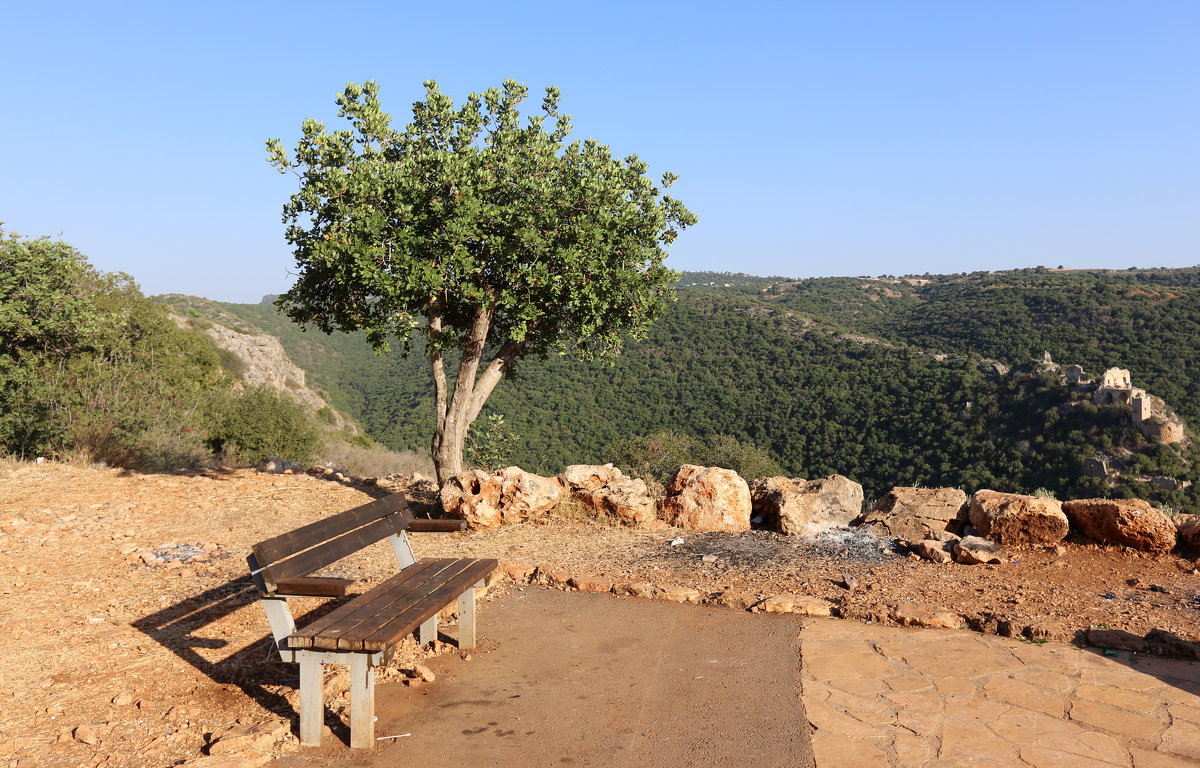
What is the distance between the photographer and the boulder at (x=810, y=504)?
8.26 meters

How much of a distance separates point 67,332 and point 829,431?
2180cm

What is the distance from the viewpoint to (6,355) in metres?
11.6

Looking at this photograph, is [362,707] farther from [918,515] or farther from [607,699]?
[918,515]

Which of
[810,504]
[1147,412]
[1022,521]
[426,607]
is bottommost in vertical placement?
[1147,412]

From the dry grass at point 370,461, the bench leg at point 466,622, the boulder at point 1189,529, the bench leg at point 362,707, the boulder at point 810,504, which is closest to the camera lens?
the bench leg at point 362,707

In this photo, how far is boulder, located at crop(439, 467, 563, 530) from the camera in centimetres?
828

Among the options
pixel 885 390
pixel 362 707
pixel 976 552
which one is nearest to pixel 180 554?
pixel 362 707

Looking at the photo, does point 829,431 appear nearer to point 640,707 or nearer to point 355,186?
point 355,186

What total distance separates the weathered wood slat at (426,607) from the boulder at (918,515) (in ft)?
15.4

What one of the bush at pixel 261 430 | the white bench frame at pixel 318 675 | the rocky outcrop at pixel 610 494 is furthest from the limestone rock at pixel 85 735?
the bush at pixel 261 430

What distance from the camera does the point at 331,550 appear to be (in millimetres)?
4359

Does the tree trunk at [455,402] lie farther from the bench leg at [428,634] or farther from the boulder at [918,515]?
the boulder at [918,515]

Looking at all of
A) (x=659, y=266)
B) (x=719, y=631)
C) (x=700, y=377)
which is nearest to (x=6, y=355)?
(x=659, y=266)

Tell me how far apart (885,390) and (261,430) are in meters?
21.7
